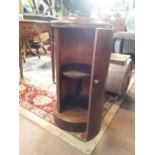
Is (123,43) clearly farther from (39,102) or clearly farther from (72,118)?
(72,118)

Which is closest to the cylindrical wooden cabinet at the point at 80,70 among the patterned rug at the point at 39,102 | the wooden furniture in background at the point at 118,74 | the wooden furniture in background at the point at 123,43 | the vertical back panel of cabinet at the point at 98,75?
the vertical back panel of cabinet at the point at 98,75

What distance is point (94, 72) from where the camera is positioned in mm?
1012

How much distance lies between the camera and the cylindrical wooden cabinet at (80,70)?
3.29ft

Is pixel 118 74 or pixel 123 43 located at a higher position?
pixel 123 43

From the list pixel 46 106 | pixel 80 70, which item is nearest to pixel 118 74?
pixel 80 70

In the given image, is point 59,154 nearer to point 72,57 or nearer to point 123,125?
point 123,125

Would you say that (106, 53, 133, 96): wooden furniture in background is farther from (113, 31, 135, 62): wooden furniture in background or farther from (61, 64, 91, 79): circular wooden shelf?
(113, 31, 135, 62): wooden furniture in background

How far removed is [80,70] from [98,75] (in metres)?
0.24

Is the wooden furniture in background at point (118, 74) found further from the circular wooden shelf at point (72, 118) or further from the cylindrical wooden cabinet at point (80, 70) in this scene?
the circular wooden shelf at point (72, 118)

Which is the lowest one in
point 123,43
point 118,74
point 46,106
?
point 46,106

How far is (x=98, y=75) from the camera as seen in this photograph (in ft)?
3.41

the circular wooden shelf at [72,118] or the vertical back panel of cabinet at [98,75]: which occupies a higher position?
the vertical back panel of cabinet at [98,75]

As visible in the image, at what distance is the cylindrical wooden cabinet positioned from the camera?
3.29 ft
